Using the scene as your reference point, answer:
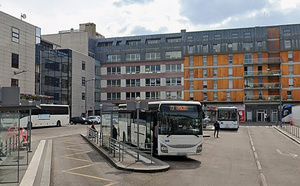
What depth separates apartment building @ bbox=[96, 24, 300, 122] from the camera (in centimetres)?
6391

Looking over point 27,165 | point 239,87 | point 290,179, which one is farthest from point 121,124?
point 239,87

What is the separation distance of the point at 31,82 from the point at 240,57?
40.0 meters

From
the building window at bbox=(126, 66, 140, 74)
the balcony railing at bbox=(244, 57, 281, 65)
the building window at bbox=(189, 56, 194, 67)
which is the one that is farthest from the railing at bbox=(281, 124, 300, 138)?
the building window at bbox=(126, 66, 140, 74)

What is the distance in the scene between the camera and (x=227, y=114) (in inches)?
1599

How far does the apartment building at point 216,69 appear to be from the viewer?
2516 inches

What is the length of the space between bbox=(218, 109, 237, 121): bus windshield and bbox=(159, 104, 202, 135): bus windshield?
2501 centimetres

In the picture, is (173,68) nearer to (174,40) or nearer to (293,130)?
(174,40)

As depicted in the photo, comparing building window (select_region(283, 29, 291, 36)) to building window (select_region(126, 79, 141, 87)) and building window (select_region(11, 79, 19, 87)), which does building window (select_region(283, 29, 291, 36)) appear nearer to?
building window (select_region(126, 79, 141, 87))

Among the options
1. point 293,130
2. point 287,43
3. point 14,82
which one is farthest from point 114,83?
point 293,130

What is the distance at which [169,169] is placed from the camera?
13.9 metres

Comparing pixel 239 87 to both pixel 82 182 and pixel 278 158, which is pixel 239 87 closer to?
pixel 278 158

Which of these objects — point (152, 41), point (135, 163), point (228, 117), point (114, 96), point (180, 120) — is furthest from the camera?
point (152, 41)

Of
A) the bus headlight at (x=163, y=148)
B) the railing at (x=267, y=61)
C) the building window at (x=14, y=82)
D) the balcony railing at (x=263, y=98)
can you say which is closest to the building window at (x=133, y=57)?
the railing at (x=267, y=61)

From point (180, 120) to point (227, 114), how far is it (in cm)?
2575
